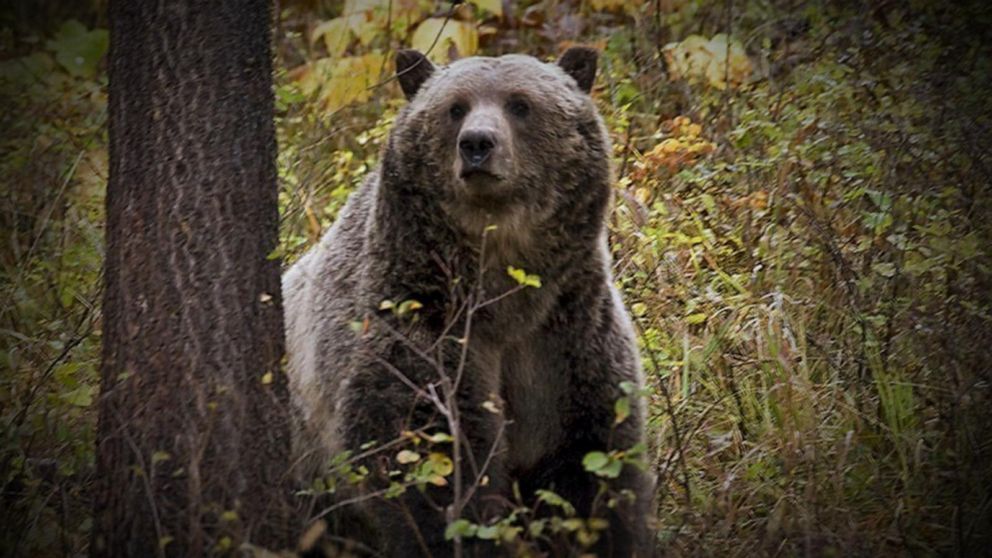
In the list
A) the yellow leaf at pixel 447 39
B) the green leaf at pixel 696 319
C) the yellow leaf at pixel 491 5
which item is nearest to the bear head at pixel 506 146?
the green leaf at pixel 696 319

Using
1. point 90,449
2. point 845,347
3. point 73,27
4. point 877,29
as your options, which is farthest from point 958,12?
point 73,27

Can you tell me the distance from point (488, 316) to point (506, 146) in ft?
1.94

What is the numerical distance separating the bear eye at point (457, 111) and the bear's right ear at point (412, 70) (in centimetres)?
30

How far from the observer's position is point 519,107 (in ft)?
14.9

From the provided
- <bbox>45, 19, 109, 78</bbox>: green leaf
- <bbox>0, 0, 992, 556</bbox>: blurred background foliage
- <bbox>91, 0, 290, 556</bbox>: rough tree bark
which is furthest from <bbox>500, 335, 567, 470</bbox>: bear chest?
<bbox>45, 19, 109, 78</bbox>: green leaf

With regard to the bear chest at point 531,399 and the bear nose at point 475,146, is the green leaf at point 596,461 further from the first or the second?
the bear nose at point 475,146

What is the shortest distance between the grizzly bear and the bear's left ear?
9 centimetres

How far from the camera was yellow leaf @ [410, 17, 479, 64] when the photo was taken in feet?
22.4

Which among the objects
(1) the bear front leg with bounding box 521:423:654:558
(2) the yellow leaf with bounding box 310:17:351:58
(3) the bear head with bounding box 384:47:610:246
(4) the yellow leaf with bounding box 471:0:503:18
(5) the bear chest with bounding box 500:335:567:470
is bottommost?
(1) the bear front leg with bounding box 521:423:654:558

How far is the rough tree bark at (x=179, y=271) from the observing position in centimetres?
394

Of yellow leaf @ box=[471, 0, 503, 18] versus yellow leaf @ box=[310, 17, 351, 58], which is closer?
yellow leaf @ box=[471, 0, 503, 18]

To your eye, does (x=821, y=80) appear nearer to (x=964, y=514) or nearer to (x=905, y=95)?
(x=905, y=95)

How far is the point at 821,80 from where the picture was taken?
6.64 meters

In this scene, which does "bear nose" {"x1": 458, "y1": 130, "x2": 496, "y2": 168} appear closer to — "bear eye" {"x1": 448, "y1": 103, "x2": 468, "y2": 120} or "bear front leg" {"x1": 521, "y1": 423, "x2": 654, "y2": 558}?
"bear eye" {"x1": 448, "y1": 103, "x2": 468, "y2": 120}
